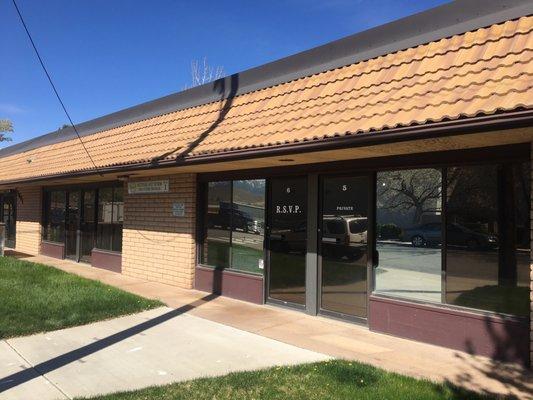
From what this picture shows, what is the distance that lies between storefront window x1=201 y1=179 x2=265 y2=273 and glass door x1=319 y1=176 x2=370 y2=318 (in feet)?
4.80

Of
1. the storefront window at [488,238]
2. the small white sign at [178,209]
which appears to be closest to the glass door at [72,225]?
the small white sign at [178,209]

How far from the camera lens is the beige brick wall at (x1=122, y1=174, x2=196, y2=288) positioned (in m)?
10.4

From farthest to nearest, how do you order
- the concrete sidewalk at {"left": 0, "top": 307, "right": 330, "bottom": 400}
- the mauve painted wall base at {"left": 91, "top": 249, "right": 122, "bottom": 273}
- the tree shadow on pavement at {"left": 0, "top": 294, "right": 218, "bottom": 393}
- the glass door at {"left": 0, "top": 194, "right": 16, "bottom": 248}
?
1. the glass door at {"left": 0, "top": 194, "right": 16, "bottom": 248}
2. the mauve painted wall base at {"left": 91, "top": 249, "right": 122, "bottom": 273}
3. the tree shadow on pavement at {"left": 0, "top": 294, "right": 218, "bottom": 393}
4. the concrete sidewalk at {"left": 0, "top": 307, "right": 330, "bottom": 400}

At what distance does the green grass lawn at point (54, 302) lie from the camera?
7250 mm

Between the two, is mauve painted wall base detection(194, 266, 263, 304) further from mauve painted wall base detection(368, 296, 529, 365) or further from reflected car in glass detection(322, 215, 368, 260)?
mauve painted wall base detection(368, 296, 529, 365)

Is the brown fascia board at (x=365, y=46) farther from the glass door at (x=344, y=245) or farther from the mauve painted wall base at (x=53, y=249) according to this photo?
the mauve painted wall base at (x=53, y=249)

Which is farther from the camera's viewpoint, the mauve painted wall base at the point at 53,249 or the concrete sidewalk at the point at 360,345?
the mauve painted wall base at the point at 53,249

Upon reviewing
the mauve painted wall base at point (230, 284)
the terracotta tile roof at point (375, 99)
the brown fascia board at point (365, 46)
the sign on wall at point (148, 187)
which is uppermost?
the brown fascia board at point (365, 46)

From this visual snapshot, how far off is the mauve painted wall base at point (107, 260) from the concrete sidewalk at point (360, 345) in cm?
338

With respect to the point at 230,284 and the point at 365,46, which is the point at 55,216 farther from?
the point at 365,46

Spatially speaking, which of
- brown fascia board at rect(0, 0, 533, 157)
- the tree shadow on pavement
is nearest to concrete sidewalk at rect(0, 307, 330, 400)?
the tree shadow on pavement

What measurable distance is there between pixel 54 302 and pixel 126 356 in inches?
131

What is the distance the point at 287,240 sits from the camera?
862 cm

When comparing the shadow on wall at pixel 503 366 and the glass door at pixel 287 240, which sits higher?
the glass door at pixel 287 240
